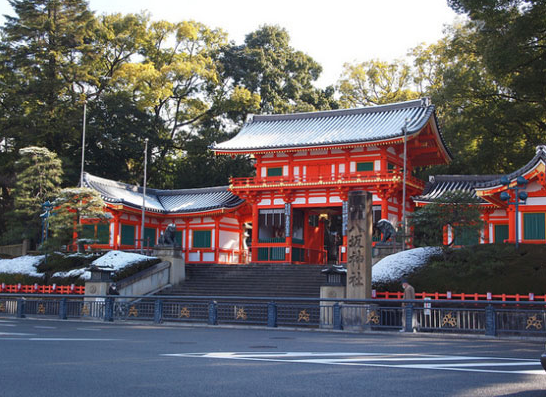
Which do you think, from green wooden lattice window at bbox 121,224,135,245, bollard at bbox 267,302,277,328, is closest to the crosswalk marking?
bollard at bbox 267,302,277,328

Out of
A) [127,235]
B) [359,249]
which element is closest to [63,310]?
[359,249]

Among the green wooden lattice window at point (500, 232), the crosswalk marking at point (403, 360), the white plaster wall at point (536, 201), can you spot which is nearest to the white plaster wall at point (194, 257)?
the green wooden lattice window at point (500, 232)

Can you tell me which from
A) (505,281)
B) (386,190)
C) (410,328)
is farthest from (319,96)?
(410,328)

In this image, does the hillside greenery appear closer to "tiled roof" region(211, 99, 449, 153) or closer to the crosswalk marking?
"tiled roof" region(211, 99, 449, 153)

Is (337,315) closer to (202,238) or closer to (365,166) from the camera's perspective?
(365,166)

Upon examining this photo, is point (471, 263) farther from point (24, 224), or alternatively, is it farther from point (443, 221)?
point (24, 224)

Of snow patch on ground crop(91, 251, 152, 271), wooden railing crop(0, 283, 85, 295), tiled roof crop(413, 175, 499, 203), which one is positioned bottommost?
wooden railing crop(0, 283, 85, 295)

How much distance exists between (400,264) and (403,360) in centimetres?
1470

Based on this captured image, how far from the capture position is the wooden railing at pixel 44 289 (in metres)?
30.9

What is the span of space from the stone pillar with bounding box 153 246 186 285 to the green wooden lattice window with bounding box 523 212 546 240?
17022 millimetres

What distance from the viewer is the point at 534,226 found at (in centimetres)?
3039

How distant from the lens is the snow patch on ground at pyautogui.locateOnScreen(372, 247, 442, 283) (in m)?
23.7

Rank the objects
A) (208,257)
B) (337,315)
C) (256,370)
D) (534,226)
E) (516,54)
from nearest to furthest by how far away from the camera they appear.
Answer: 1. (256,370)
2. (337,315)
3. (516,54)
4. (534,226)
5. (208,257)

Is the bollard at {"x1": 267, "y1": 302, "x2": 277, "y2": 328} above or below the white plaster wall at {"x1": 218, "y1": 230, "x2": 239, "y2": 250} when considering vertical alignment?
below
